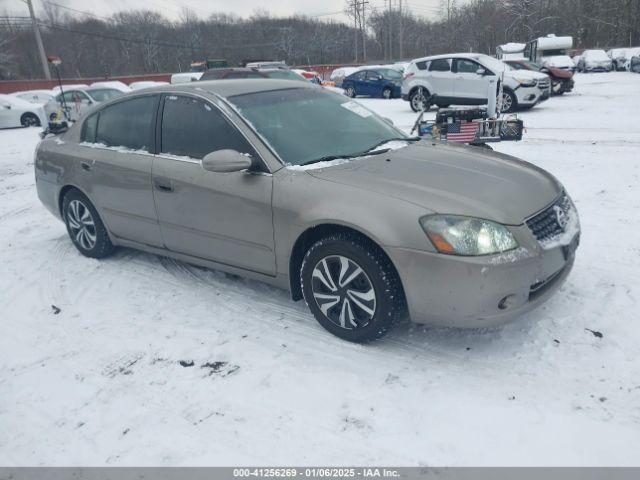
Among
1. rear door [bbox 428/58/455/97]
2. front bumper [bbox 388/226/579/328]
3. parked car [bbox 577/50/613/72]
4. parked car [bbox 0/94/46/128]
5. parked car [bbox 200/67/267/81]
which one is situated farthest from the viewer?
parked car [bbox 577/50/613/72]

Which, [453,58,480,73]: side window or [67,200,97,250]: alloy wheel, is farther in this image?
[453,58,480,73]: side window

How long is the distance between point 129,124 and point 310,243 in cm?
216

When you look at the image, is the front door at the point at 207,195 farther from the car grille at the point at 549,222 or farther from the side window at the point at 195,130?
the car grille at the point at 549,222

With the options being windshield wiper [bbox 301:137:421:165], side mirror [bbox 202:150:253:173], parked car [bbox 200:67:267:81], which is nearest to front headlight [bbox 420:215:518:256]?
windshield wiper [bbox 301:137:421:165]

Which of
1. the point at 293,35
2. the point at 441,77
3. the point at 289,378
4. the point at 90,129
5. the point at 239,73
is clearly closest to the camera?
the point at 289,378

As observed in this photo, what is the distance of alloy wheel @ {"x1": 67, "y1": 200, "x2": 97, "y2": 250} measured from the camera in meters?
4.76

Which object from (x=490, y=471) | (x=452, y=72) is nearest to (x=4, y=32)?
(x=452, y=72)

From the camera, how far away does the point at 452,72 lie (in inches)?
563

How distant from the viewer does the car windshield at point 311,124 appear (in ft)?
11.5

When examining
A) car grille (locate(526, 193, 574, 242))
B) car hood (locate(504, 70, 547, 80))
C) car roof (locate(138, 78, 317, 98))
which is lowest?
car grille (locate(526, 193, 574, 242))

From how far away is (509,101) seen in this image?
45.7ft

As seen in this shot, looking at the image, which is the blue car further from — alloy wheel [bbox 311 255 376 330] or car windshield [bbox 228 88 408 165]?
alloy wheel [bbox 311 255 376 330]

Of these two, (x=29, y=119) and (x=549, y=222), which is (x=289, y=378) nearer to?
(x=549, y=222)

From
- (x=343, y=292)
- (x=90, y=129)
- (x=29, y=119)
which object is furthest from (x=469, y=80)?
(x=29, y=119)
